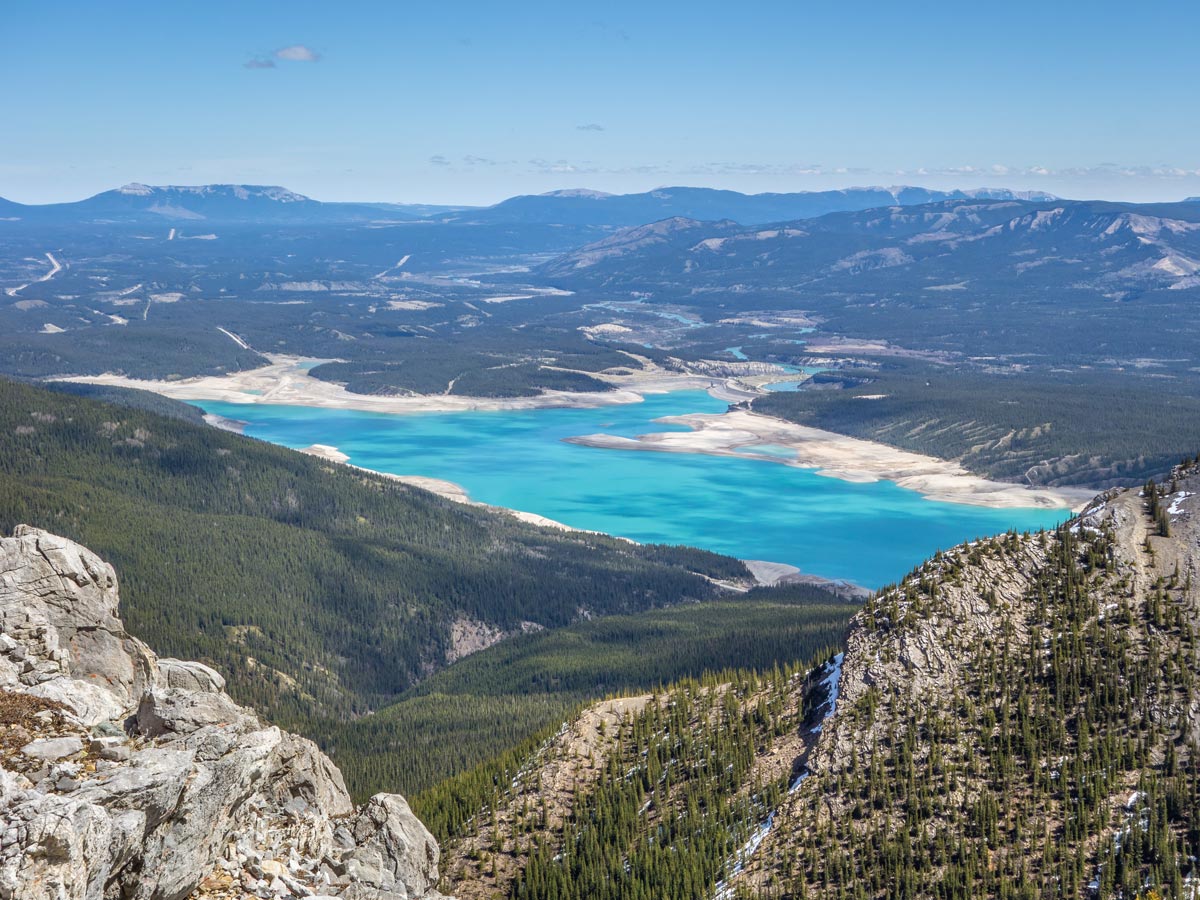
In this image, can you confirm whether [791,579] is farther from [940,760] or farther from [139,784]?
[139,784]

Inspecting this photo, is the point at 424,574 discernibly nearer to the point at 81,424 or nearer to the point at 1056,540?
the point at 81,424

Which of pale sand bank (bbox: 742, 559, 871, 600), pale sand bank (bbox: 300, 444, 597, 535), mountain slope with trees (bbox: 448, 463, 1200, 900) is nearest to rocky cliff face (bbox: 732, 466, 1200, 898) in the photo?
mountain slope with trees (bbox: 448, 463, 1200, 900)

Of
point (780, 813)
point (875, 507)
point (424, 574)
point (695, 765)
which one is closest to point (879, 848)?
point (780, 813)

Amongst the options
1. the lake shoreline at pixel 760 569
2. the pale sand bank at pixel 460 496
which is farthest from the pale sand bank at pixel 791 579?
the pale sand bank at pixel 460 496

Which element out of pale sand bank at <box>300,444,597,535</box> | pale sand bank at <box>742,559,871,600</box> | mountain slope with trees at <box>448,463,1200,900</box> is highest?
mountain slope with trees at <box>448,463,1200,900</box>

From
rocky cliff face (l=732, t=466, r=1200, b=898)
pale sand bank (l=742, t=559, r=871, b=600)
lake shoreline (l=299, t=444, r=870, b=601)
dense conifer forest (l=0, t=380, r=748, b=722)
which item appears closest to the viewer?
rocky cliff face (l=732, t=466, r=1200, b=898)

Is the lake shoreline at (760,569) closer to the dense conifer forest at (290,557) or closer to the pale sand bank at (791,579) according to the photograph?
the pale sand bank at (791,579)

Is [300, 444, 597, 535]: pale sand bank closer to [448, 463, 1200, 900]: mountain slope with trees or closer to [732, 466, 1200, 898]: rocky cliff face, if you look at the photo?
[448, 463, 1200, 900]: mountain slope with trees

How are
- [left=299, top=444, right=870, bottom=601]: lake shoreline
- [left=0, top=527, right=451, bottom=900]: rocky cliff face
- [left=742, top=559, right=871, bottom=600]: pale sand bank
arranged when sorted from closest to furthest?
[left=0, top=527, right=451, bottom=900]: rocky cliff face < [left=742, top=559, right=871, bottom=600]: pale sand bank < [left=299, top=444, right=870, bottom=601]: lake shoreline
